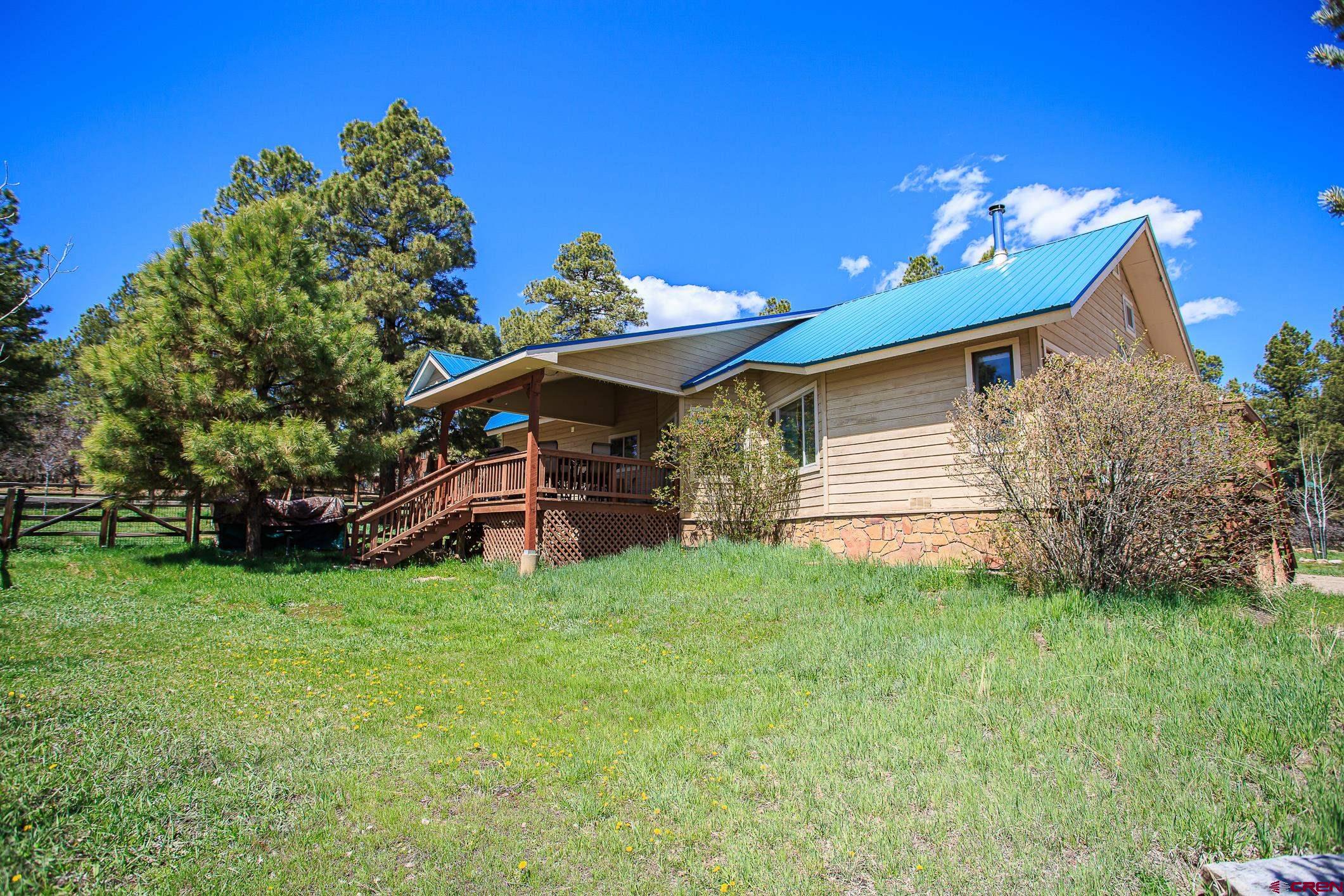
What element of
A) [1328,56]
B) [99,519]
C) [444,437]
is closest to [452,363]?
[444,437]

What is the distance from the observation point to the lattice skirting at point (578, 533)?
44.6 feet

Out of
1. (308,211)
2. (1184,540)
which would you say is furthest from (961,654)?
(308,211)

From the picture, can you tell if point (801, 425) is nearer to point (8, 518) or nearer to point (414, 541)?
point (414, 541)

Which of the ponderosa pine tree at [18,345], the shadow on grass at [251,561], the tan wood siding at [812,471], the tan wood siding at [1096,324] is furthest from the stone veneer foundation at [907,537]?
the ponderosa pine tree at [18,345]

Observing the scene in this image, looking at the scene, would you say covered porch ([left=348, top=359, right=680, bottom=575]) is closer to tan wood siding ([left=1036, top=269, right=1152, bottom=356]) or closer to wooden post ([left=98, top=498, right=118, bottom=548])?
wooden post ([left=98, top=498, right=118, bottom=548])

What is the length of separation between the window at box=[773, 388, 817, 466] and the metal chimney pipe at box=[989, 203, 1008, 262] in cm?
458

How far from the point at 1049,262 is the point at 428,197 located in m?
21.4

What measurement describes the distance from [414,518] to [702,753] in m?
11.9

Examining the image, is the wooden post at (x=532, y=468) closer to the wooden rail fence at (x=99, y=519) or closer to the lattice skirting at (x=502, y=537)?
the lattice skirting at (x=502, y=537)

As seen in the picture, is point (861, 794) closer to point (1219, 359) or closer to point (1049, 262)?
point (1049, 262)

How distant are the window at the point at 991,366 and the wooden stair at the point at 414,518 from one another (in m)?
10.2

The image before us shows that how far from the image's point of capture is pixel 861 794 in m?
3.70

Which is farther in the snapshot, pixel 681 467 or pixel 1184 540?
pixel 681 467

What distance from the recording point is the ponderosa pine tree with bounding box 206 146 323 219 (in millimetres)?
25281
